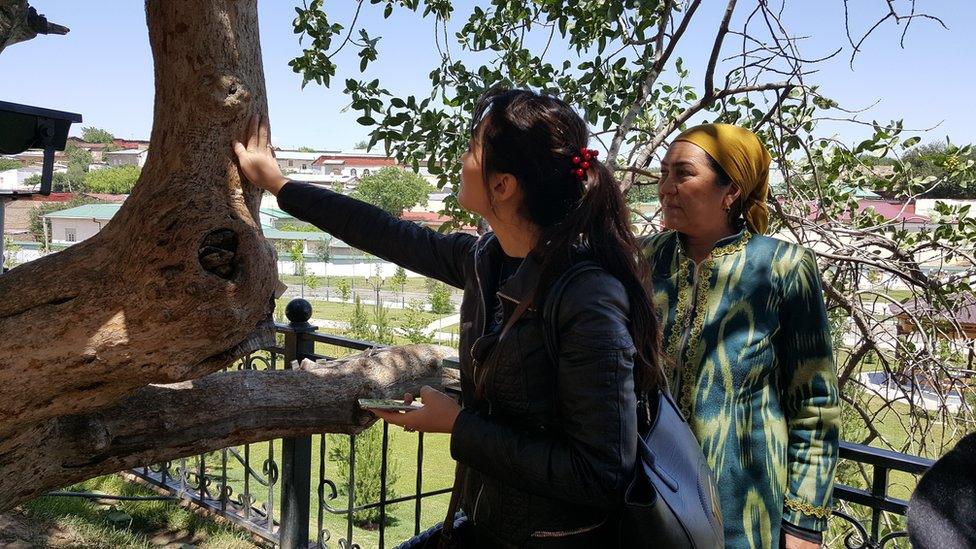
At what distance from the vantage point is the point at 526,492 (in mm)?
1308

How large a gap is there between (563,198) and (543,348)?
0.28m

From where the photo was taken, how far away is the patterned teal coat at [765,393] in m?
1.75

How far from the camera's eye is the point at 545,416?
1.29m

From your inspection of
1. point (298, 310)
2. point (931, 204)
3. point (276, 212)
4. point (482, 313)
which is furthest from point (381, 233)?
point (276, 212)

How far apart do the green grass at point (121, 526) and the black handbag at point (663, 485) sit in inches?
130

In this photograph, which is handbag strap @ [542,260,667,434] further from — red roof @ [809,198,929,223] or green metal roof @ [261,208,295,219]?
red roof @ [809,198,929,223]

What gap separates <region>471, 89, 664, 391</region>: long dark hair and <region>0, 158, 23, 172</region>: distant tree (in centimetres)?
188

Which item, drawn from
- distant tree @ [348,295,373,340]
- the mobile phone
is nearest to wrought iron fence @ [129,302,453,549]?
the mobile phone

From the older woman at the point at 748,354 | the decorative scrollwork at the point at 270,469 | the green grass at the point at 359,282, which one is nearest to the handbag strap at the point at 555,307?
the older woman at the point at 748,354

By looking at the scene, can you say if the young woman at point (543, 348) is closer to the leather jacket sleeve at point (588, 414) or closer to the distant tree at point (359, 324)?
the leather jacket sleeve at point (588, 414)

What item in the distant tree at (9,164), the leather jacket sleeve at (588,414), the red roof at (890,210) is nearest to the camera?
the leather jacket sleeve at (588,414)

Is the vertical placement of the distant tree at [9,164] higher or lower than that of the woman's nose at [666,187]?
lower

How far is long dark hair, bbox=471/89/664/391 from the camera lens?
1302 millimetres

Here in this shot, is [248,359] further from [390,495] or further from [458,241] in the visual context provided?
[390,495]
